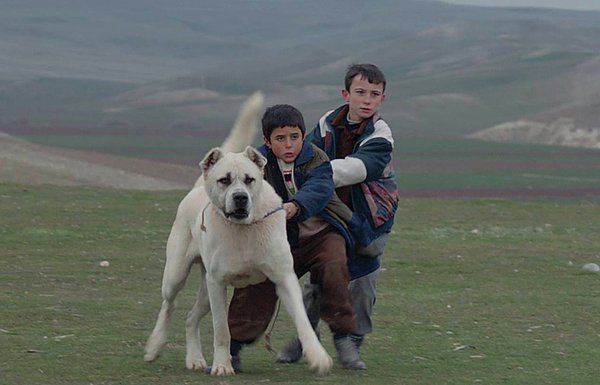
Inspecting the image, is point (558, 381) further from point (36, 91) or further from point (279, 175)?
point (36, 91)

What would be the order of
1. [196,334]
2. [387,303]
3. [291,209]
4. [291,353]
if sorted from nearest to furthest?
[291,209] < [196,334] < [291,353] < [387,303]

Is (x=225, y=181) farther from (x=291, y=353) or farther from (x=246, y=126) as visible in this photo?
(x=291, y=353)

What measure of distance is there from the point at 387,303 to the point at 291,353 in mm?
2934

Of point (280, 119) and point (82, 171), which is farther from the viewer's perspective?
point (82, 171)

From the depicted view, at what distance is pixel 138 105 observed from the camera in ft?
338

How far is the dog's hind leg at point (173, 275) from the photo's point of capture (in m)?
7.93

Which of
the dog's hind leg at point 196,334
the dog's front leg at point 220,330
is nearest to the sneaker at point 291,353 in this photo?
the dog's hind leg at point 196,334

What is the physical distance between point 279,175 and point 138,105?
316ft

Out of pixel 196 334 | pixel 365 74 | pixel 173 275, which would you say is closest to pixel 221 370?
pixel 196 334

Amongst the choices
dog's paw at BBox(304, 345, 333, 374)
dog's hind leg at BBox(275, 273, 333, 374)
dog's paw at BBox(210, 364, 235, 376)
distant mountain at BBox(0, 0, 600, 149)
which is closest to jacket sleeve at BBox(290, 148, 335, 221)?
dog's hind leg at BBox(275, 273, 333, 374)

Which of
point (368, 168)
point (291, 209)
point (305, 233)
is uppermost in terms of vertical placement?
point (368, 168)

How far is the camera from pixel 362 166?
7.65 m

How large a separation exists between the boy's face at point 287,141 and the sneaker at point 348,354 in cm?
101

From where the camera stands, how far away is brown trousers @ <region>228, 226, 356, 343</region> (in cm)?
767
